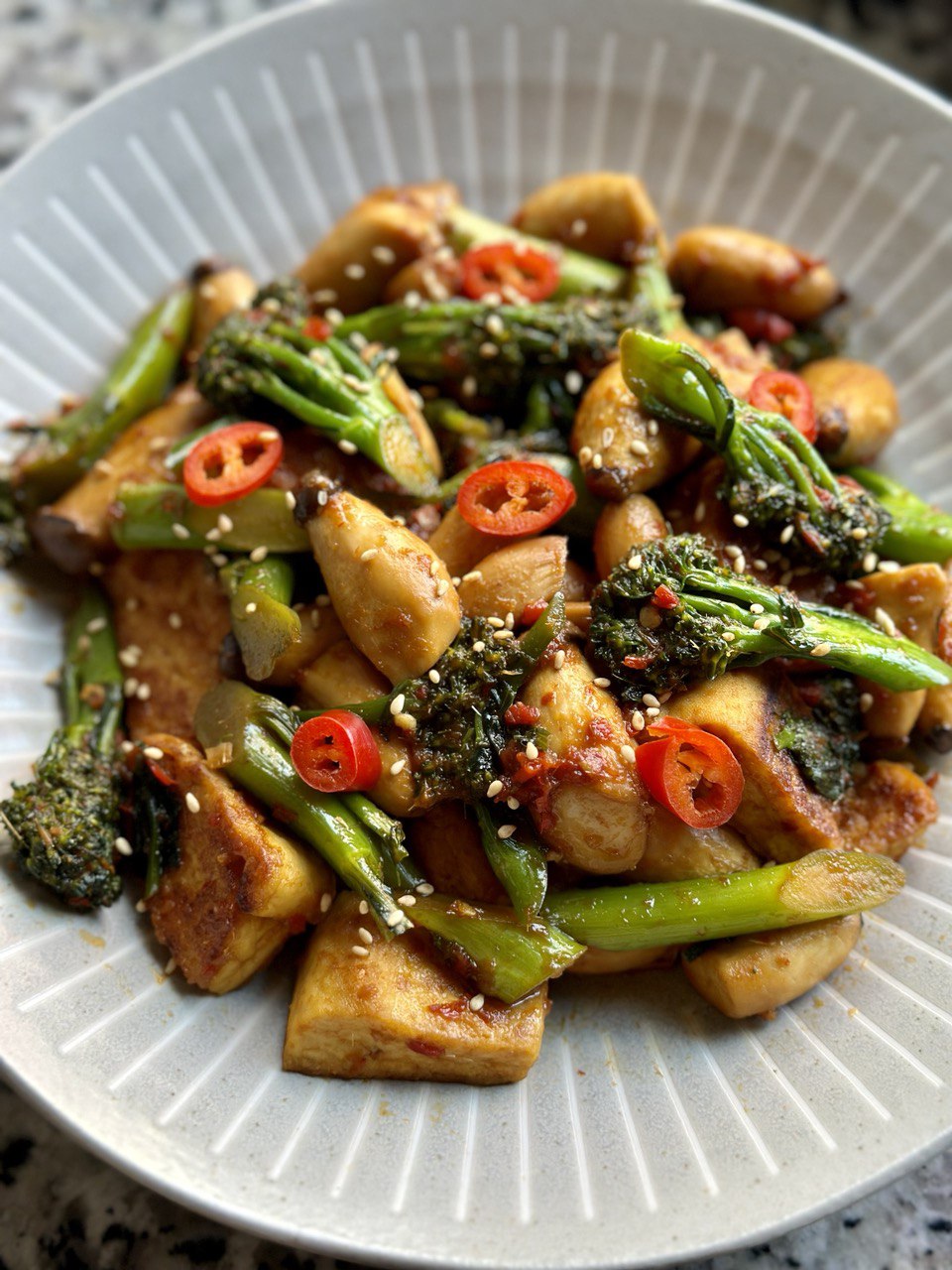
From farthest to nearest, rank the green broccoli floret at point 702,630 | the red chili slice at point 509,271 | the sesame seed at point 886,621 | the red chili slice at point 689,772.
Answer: the red chili slice at point 509,271 < the sesame seed at point 886,621 < the green broccoli floret at point 702,630 < the red chili slice at point 689,772

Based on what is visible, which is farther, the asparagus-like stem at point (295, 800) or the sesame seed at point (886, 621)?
the sesame seed at point (886, 621)

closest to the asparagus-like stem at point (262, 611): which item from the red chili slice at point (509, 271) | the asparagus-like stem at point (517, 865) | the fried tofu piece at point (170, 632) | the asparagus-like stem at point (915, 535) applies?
the fried tofu piece at point (170, 632)

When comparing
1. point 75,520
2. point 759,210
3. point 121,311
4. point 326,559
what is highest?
point 759,210

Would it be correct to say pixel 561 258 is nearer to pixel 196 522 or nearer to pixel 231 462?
pixel 231 462

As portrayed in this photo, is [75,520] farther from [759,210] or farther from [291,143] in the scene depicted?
[759,210]

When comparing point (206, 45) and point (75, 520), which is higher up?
point (206, 45)

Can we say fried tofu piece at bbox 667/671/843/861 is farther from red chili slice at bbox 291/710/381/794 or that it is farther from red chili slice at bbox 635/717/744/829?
red chili slice at bbox 291/710/381/794

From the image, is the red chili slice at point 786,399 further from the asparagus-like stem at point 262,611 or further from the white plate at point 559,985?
the asparagus-like stem at point 262,611

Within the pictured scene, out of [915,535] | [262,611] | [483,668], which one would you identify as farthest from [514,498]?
[915,535]

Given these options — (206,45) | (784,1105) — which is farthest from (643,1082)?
(206,45)
